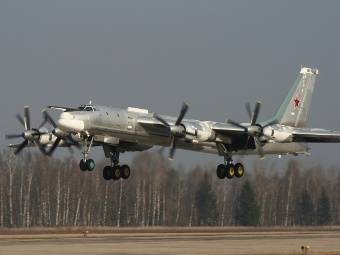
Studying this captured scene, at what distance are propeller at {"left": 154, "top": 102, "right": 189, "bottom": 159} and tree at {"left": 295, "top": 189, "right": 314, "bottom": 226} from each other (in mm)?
65215

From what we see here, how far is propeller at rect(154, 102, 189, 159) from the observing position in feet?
182

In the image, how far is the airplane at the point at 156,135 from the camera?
2174 inches

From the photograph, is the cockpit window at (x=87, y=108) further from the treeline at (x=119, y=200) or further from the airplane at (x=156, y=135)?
the treeline at (x=119, y=200)

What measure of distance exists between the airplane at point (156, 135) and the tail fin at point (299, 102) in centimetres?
95

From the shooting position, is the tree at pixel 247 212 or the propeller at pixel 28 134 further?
the tree at pixel 247 212

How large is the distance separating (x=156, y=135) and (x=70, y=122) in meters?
6.51

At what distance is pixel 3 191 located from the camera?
362 ft

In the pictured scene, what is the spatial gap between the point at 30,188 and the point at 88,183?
8261 millimetres

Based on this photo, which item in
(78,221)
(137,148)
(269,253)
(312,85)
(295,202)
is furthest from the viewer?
(295,202)

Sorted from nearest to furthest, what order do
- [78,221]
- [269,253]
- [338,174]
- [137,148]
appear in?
[269,253] < [137,148] < [78,221] < [338,174]

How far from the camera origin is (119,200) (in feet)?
370

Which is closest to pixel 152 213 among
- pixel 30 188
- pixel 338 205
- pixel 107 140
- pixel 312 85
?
pixel 30 188

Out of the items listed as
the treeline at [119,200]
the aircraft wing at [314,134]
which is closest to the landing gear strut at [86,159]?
the aircraft wing at [314,134]

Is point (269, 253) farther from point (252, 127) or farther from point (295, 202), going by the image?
point (295, 202)
